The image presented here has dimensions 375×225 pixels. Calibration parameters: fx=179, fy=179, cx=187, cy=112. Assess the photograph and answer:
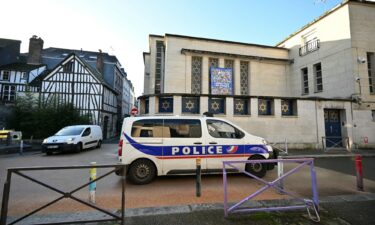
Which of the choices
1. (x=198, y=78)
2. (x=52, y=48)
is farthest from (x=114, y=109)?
(x=198, y=78)

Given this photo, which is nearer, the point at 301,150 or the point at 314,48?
the point at 301,150

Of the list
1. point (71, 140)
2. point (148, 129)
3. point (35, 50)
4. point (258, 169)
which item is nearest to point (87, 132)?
point (71, 140)

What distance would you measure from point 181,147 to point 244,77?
13462 millimetres

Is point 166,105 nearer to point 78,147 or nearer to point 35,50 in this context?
point 78,147

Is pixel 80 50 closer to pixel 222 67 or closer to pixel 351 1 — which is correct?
pixel 222 67

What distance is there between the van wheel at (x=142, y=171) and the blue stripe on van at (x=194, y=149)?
0.35 m

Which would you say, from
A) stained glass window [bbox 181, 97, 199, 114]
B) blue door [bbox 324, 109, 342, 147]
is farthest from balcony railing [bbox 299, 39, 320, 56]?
stained glass window [bbox 181, 97, 199, 114]

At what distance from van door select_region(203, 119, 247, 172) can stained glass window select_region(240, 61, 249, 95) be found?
11.5 meters

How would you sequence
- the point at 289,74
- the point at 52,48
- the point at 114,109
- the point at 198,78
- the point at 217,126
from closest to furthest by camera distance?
the point at 217,126
the point at 198,78
the point at 289,74
the point at 114,109
the point at 52,48

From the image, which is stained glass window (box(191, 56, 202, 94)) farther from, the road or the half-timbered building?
the half-timbered building

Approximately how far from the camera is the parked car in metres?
10.6

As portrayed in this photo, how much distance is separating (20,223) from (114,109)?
91.5 feet

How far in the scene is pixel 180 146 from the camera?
18.4ft

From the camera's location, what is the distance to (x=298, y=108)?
1224 centimetres
